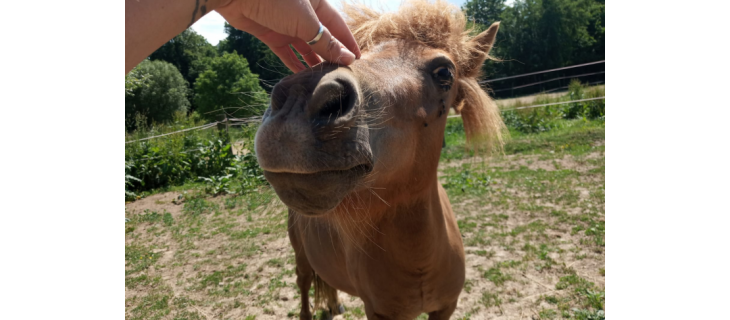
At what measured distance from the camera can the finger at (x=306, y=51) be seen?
192 centimetres

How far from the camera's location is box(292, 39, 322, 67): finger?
1.92 metres

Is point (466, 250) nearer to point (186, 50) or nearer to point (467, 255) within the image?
point (467, 255)

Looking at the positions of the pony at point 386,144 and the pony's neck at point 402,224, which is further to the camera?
the pony's neck at point 402,224

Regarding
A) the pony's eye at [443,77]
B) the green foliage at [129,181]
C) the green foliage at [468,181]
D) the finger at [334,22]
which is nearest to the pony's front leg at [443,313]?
the pony's eye at [443,77]

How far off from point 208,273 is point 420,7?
16.9ft

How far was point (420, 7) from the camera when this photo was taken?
2227 mm

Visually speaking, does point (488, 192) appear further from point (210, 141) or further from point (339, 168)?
point (210, 141)

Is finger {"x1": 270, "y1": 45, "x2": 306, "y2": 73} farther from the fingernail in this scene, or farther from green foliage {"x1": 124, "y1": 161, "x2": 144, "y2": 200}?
green foliage {"x1": 124, "y1": 161, "x2": 144, "y2": 200}

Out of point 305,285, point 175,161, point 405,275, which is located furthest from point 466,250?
point 175,161

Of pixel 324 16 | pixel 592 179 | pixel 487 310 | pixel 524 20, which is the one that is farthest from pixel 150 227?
A: pixel 524 20

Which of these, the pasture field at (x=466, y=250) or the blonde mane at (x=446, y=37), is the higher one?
the blonde mane at (x=446, y=37)

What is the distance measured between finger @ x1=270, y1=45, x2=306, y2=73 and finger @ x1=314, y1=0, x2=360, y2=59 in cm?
36

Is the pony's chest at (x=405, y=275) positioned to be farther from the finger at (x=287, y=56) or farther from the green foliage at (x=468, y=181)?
the green foliage at (x=468, y=181)

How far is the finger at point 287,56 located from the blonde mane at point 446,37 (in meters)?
0.41
